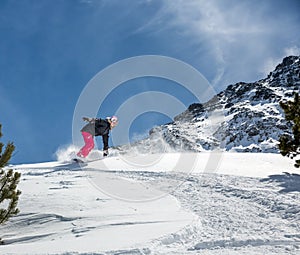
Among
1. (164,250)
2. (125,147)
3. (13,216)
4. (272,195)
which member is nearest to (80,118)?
(125,147)

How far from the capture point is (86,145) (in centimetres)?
1543

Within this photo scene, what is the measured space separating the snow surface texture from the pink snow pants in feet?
11.3

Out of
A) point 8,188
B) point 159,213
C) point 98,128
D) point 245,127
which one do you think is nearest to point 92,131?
point 98,128

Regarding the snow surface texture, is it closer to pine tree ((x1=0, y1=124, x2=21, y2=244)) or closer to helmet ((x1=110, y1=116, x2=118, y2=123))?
pine tree ((x1=0, y1=124, x2=21, y2=244))

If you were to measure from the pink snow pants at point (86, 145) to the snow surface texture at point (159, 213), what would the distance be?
3.45 meters

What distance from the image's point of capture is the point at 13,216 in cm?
680

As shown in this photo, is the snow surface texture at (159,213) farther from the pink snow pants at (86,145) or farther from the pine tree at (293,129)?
the pink snow pants at (86,145)

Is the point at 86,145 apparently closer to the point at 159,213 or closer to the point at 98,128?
the point at 98,128

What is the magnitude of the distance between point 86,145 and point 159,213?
30.9 ft

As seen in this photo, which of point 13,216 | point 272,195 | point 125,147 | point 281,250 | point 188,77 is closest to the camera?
point 281,250

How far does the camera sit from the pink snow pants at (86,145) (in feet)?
50.2

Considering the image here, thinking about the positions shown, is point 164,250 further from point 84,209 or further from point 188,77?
point 188,77

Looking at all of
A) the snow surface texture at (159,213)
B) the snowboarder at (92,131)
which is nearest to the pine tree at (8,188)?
the snow surface texture at (159,213)

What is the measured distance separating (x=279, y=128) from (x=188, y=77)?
146 m
